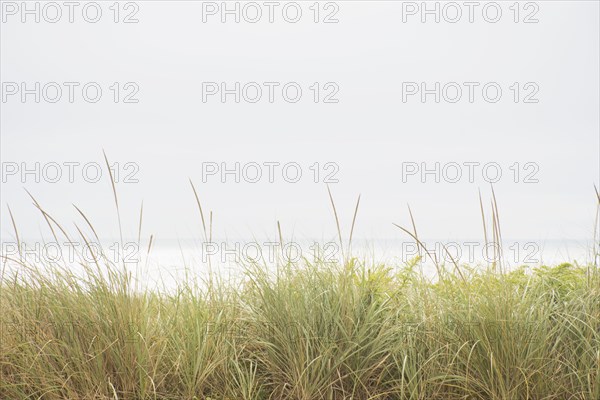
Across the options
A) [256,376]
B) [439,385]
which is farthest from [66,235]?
[439,385]

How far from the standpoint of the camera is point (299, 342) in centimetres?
367

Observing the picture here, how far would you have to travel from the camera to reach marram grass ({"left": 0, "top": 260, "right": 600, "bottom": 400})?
3.69 meters

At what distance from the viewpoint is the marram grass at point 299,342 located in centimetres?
369

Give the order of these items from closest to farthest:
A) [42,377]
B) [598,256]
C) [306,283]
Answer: [42,377], [306,283], [598,256]

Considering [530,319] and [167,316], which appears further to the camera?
[167,316]

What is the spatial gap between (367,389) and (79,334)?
1.74 meters

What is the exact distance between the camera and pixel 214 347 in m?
3.79

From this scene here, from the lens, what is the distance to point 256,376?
153 inches

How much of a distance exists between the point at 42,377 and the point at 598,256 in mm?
3616

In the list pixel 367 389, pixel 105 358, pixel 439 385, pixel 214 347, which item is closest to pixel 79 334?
pixel 105 358

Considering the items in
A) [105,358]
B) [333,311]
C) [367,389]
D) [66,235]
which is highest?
[66,235]

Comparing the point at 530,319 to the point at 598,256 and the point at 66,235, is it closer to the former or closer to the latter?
the point at 598,256

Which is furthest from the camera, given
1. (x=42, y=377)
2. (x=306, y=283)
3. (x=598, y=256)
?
(x=598, y=256)

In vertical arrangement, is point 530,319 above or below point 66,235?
below
